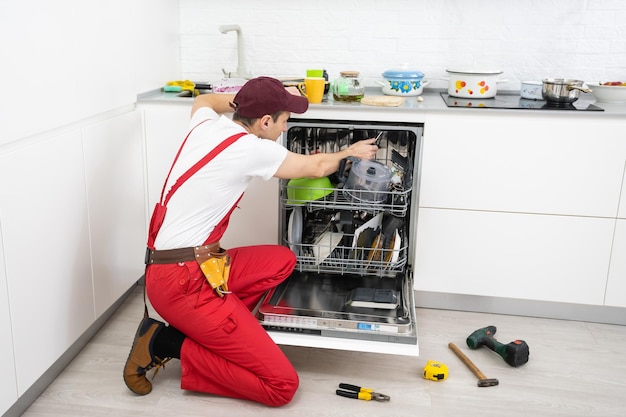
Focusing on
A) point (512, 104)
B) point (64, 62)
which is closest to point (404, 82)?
point (512, 104)

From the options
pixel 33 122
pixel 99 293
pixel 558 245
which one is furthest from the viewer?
pixel 558 245

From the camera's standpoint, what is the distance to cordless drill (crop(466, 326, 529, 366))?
7.89 ft

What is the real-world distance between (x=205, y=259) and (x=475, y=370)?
3.42 ft

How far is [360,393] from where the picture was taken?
2223 mm

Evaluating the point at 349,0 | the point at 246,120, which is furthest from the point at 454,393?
the point at 349,0

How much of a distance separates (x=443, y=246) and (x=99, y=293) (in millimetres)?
1380

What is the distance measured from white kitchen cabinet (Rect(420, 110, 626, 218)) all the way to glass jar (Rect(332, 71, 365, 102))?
1.12 feet

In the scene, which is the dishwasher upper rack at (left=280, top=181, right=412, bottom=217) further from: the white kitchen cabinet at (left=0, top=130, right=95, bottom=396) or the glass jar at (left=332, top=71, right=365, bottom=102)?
the white kitchen cabinet at (left=0, top=130, right=95, bottom=396)

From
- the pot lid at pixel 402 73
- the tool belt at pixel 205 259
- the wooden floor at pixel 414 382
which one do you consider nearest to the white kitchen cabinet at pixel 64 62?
the tool belt at pixel 205 259

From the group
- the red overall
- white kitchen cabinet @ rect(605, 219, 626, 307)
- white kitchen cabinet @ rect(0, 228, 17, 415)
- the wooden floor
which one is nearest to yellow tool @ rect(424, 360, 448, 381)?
the wooden floor

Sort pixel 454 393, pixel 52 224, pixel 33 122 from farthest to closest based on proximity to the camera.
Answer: pixel 454 393 < pixel 52 224 < pixel 33 122

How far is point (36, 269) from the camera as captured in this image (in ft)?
6.69

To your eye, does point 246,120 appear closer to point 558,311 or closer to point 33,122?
point 33,122

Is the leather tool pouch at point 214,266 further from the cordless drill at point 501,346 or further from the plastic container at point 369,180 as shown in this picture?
the cordless drill at point 501,346
